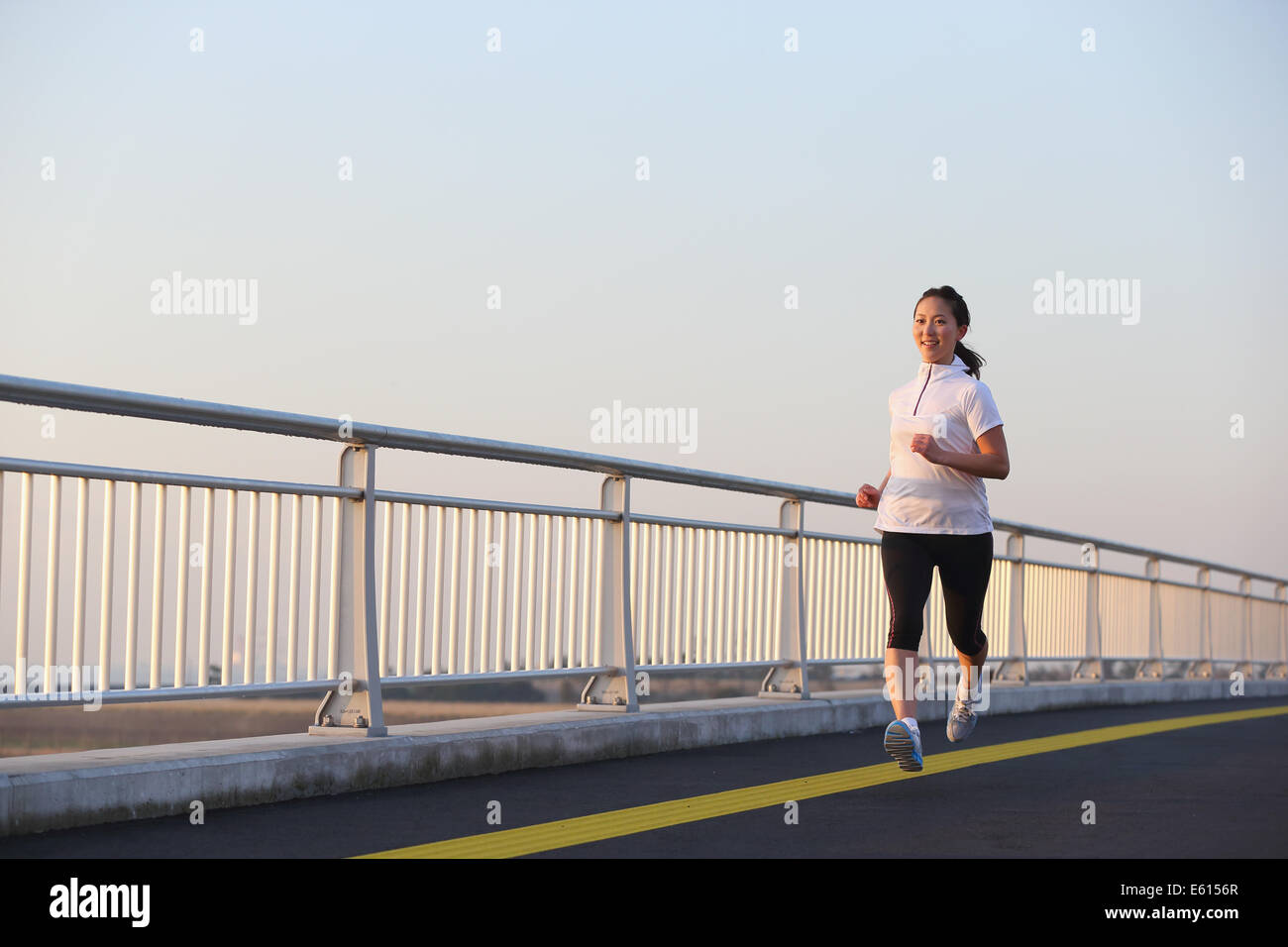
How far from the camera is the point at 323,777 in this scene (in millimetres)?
5852

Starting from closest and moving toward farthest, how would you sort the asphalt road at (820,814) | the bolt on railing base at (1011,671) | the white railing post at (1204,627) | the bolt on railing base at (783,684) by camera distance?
the asphalt road at (820,814)
the bolt on railing base at (783,684)
the bolt on railing base at (1011,671)
the white railing post at (1204,627)

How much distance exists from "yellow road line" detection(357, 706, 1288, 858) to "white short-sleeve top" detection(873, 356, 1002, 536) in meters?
1.11

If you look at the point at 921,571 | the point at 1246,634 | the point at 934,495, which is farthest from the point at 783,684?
the point at 1246,634

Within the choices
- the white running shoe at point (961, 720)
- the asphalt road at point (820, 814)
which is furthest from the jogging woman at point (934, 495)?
the asphalt road at point (820, 814)

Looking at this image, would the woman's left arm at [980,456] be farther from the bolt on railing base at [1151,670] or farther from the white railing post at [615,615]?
the bolt on railing base at [1151,670]

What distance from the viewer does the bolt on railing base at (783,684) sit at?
9414mm

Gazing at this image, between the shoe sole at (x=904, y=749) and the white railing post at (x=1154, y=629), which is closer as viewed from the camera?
the shoe sole at (x=904, y=749)

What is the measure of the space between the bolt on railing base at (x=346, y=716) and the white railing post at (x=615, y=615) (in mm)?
1751

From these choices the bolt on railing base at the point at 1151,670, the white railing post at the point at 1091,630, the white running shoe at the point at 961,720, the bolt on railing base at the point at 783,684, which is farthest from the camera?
the bolt on railing base at the point at 1151,670

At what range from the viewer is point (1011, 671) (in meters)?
12.5
